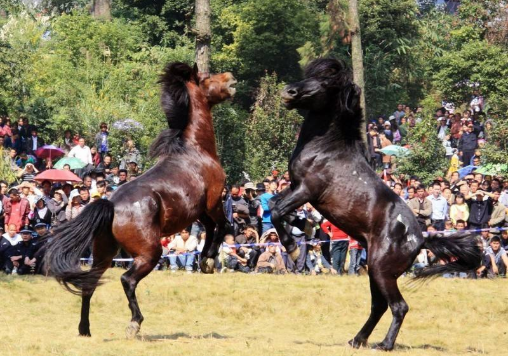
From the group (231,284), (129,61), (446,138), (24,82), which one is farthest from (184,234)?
(129,61)

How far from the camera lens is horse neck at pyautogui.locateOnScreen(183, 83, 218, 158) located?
12.2m

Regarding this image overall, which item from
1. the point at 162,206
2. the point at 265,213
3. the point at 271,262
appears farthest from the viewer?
the point at 265,213

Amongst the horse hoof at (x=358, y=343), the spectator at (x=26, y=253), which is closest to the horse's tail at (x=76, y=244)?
the horse hoof at (x=358, y=343)

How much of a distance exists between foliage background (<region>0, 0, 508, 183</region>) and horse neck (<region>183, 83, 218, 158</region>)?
14418mm

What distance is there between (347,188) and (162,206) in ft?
7.36

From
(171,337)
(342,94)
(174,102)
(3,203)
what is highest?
(174,102)

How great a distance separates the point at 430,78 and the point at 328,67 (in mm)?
25988

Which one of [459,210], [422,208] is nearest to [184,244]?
[422,208]

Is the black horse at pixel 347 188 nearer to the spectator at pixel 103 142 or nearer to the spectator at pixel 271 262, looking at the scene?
the spectator at pixel 271 262

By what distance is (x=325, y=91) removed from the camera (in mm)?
11406

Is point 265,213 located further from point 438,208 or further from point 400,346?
point 400,346

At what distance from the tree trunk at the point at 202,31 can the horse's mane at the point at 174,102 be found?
8877 millimetres

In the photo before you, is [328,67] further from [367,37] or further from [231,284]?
[367,37]

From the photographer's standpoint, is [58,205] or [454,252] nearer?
[454,252]
